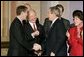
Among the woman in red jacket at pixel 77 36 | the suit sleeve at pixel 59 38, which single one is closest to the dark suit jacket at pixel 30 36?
the suit sleeve at pixel 59 38

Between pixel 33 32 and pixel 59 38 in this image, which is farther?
pixel 33 32

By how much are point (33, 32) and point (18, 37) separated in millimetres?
476

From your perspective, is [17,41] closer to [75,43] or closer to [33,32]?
[33,32]

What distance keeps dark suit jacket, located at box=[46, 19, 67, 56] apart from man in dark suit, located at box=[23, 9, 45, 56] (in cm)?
29

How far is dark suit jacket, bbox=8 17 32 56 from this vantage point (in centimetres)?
797

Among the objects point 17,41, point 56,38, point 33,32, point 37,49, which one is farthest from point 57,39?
point 17,41

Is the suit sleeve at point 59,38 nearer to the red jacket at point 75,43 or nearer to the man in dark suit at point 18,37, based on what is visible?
the red jacket at point 75,43

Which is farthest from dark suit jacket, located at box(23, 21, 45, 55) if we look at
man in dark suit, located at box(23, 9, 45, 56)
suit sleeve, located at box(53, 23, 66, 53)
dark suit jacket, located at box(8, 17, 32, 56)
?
suit sleeve, located at box(53, 23, 66, 53)

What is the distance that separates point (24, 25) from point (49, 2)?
355 cm

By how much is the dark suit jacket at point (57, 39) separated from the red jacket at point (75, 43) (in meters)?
0.14

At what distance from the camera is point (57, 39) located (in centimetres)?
798

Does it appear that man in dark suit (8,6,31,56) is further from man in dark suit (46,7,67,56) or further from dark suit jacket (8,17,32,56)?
man in dark suit (46,7,67,56)

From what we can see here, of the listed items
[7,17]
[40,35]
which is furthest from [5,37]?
[40,35]

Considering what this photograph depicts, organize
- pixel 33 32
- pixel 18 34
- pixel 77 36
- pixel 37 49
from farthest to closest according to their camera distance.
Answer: pixel 33 32 → pixel 37 49 → pixel 18 34 → pixel 77 36
